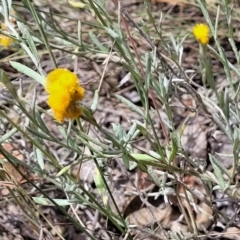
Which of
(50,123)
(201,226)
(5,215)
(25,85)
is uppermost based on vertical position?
(25,85)

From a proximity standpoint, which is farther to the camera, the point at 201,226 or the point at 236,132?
the point at 201,226

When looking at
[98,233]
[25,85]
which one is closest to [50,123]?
[25,85]

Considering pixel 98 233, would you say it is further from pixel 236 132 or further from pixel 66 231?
pixel 236 132

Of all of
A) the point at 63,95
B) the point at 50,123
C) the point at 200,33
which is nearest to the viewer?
the point at 63,95

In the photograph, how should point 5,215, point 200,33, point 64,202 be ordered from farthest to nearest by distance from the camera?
1. point 5,215
2. point 200,33
3. point 64,202

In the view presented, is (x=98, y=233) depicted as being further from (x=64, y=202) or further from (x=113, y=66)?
(x=113, y=66)

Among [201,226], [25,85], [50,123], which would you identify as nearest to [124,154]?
[201,226]

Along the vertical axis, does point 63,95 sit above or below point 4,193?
above
